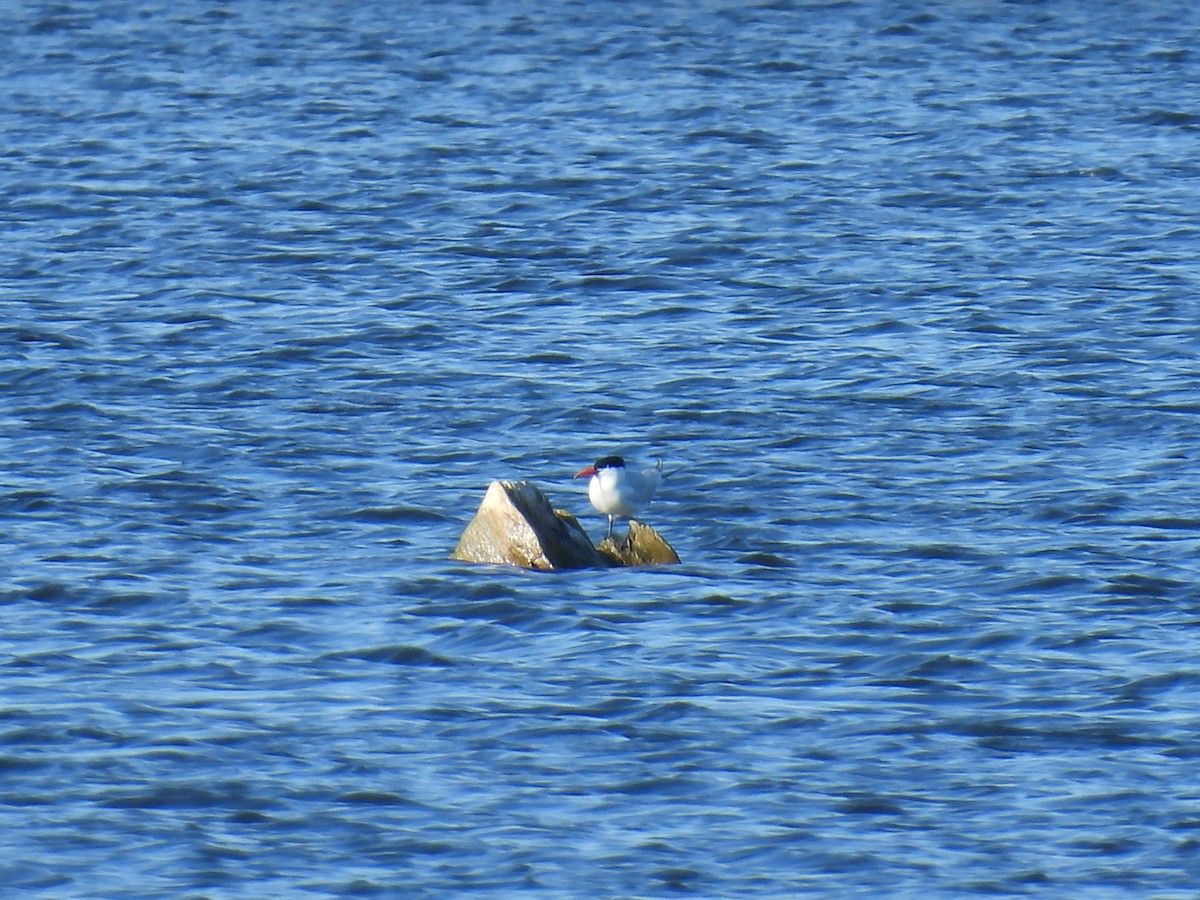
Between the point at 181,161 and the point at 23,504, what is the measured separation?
518 inches

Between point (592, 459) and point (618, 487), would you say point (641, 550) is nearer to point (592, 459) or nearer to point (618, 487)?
point (618, 487)

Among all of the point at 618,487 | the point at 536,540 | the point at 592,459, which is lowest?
the point at 592,459

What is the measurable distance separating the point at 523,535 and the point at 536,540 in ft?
0.29

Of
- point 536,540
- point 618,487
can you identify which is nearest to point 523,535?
point 536,540

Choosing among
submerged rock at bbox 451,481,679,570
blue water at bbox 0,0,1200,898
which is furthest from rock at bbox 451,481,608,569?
blue water at bbox 0,0,1200,898

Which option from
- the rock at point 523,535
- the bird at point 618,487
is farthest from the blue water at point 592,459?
the bird at point 618,487

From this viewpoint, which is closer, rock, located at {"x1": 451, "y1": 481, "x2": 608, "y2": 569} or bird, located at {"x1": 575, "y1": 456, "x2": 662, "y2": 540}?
rock, located at {"x1": 451, "y1": 481, "x2": 608, "y2": 569}

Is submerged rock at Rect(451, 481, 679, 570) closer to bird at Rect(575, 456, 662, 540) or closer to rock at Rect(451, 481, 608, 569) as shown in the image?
rock at Rect(451, 481, 608, 569)

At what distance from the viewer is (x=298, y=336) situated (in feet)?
64.7

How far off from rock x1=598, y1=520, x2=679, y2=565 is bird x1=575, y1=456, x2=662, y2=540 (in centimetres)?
15

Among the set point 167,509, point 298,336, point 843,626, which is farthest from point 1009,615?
point 298,336

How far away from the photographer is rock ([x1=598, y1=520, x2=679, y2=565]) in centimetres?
1370

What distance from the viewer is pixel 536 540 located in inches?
523

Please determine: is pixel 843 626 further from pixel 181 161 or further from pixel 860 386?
pixel 181 161
